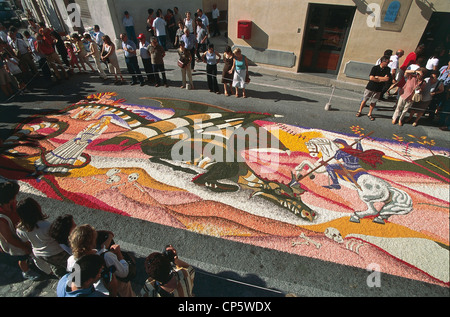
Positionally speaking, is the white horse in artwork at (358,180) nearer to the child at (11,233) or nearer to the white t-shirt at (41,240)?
the white t-shirt at (41,240)

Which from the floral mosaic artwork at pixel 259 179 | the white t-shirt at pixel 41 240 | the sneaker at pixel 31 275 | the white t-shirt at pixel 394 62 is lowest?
the sneaker at pixel 31 275

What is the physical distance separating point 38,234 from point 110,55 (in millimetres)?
8459

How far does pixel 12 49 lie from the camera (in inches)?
395

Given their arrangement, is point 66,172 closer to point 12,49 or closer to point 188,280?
point 188,280

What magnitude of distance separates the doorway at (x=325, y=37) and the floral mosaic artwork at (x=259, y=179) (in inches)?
193

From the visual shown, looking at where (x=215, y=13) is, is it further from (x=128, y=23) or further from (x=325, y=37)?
(x=325, y=37)

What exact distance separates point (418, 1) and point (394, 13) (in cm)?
67

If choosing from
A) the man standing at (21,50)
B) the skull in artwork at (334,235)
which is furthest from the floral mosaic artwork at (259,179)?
the man standing at (21,50)

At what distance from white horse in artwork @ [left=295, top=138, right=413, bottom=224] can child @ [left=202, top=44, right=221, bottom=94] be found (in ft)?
14.8

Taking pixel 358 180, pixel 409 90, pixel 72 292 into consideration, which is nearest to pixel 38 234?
pixel 72 292

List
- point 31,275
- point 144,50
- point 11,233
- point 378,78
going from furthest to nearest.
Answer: point 144,50 → point 378,78 → point 31,275 → point 11,233

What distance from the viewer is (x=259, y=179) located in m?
5.59

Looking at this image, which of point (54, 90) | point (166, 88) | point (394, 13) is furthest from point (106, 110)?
point (394, 13)

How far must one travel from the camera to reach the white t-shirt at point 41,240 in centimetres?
335
